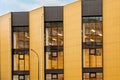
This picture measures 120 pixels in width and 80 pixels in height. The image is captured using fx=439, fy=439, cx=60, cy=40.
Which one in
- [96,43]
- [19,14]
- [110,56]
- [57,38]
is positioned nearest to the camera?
[110,56]

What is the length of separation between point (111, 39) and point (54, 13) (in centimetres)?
1310

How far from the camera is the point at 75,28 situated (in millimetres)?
66000

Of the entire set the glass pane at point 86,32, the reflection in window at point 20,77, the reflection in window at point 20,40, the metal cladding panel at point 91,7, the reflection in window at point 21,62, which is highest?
the metal cladding panel at point 91,7

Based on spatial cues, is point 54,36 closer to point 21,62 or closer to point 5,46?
point 21,62

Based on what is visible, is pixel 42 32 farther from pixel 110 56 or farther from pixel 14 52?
pixel 110 56

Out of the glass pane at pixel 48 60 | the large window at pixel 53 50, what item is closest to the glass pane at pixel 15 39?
the large window at pixel 53 50

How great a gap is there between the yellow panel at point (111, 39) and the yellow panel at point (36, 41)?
12400 mm

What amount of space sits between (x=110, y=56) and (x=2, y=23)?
81.5 ft

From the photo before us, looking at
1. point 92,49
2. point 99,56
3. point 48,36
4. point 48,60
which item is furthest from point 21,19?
point 99,56

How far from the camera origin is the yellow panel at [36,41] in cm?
→ 7006

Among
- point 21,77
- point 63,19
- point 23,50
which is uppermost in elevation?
point 63,19

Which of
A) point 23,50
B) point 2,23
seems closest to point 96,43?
point 23,50

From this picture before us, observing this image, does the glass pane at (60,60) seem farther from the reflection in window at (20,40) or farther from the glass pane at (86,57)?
the reflection in window at (20,40)

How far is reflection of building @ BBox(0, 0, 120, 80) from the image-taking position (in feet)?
200
